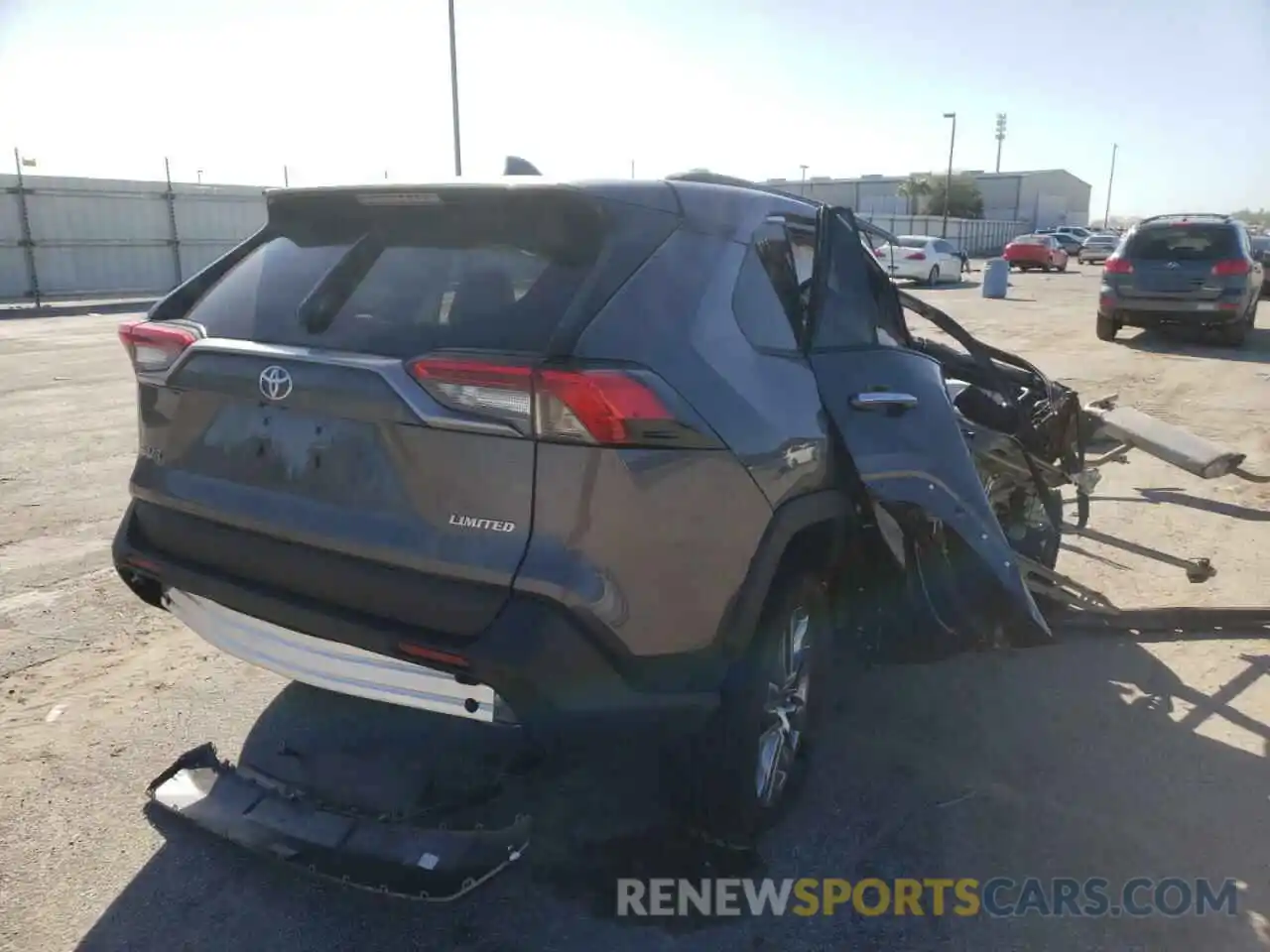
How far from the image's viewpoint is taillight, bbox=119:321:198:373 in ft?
9.10

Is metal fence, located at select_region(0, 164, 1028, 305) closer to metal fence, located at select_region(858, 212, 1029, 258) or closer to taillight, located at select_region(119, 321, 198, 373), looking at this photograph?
A: taillight, located at select_region(119, 321, 198, 373)

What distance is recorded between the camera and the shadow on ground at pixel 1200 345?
1362cm

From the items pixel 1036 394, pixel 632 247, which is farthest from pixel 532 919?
pixel 1036 394

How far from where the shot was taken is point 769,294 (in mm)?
2861

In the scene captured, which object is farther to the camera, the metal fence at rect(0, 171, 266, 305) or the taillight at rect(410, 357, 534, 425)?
the metal fence at rect(0, 171, 266, 305)

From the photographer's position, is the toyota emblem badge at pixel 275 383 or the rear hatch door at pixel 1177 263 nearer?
the toyota emblem badge at pixel 275 383

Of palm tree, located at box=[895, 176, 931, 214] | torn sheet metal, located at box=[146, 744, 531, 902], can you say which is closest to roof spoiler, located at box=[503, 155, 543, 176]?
torn sheet metal, located at box=[146, 744, 531, 902]

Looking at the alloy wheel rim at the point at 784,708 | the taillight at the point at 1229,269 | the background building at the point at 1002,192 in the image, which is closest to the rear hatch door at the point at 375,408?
the alloy wheel rim at the point at 784,708

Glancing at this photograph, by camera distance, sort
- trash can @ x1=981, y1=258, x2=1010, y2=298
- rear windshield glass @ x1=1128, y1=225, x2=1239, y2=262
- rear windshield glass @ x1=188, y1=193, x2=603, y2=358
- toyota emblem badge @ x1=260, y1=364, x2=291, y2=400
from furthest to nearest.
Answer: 1. trash can @ x1=981, y1=258, x2=1010, y2=298
2. rear windshield glass @ x1=1128, y1=225, x2=1239, y2=262
3. toyota emblem badge @ x1=260, y1=364, x2=291, y2=400
4. rear windshield glass @ x1=188, y1=193, x2=603, y2=358

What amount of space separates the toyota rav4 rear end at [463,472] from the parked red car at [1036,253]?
39.5m

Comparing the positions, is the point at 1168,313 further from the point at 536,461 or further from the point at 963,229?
the point at 963,229

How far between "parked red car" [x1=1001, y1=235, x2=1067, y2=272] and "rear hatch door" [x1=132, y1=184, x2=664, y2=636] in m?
39.5

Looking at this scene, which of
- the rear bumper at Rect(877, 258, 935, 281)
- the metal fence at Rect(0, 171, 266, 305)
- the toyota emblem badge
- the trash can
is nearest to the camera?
the toyota emblem badge

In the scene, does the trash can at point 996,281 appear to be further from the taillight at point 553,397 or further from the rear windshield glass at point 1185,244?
the taillight at point 553,397
